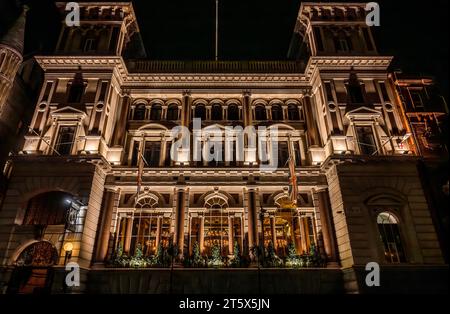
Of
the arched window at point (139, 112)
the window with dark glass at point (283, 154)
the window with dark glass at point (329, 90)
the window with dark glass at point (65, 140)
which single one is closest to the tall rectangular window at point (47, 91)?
the window with dark glass at point (65, 140)

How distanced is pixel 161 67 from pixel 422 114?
73.5ft

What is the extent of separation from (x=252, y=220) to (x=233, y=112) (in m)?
9.14

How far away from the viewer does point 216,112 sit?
23.8 metres

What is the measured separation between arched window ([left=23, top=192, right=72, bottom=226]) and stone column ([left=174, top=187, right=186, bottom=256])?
265 inches

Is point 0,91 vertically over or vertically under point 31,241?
over

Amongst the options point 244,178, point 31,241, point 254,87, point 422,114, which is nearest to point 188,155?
point 244,178

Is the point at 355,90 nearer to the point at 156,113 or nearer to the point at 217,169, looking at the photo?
the point at 217,169

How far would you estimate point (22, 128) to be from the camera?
25703 millimetres

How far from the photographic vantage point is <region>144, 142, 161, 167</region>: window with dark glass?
21797mm

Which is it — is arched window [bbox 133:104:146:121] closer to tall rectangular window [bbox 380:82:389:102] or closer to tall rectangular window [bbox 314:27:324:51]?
tall rectangular window [bbox 314:27:324:51]

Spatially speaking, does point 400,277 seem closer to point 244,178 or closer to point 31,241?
A: point 244,178

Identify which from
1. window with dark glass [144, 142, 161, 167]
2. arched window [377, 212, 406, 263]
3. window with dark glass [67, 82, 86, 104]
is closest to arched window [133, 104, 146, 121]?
window with dark glass [144, 142, 161, 167]

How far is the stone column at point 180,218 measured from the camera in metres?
18.9

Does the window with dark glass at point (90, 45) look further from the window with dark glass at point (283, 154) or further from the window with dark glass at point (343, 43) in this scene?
the window with dark glass at point (343, 43)
